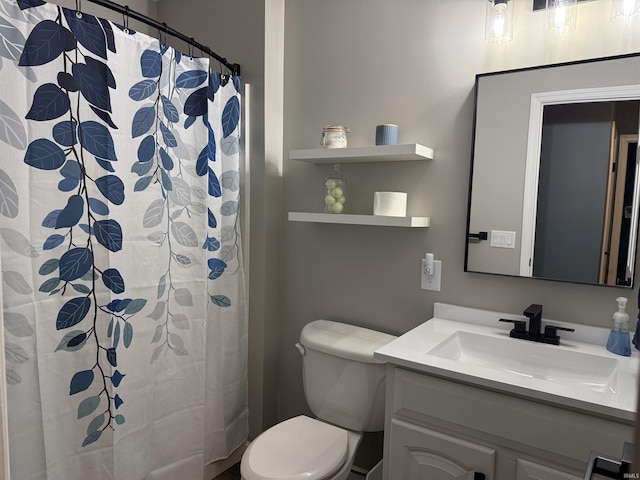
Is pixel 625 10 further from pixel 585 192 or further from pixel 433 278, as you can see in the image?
pixel 433 278

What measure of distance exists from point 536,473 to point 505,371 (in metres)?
0.28

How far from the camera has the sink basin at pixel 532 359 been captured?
53.8 inches

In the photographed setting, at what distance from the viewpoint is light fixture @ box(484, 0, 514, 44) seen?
5.22 ft

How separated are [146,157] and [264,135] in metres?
0.64

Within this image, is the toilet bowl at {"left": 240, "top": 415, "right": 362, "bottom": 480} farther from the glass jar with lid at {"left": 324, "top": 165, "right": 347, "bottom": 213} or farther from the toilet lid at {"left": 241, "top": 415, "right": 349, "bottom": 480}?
the glass jar with lid at {"left": 324, "top": 165, "right": 347, "bottom": 213}

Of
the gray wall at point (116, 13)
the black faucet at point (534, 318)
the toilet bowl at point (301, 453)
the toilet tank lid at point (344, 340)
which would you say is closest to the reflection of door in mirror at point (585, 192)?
the black faucet at point (534, 318)

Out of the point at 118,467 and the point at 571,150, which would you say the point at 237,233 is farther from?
the point at 571,150

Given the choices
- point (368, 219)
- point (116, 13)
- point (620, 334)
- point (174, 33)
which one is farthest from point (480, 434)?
point (116, 13)

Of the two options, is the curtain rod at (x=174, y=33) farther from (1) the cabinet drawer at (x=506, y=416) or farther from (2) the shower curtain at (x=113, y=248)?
(1) the cabinet drawer at (x=506, y=416)

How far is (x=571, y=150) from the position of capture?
4.98ft

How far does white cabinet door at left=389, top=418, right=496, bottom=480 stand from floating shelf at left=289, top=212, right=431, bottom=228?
0.74 meters

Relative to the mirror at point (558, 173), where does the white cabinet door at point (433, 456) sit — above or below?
below

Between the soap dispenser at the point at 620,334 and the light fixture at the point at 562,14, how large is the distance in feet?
3.13

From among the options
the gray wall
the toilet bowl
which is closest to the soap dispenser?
the toilet bowl
